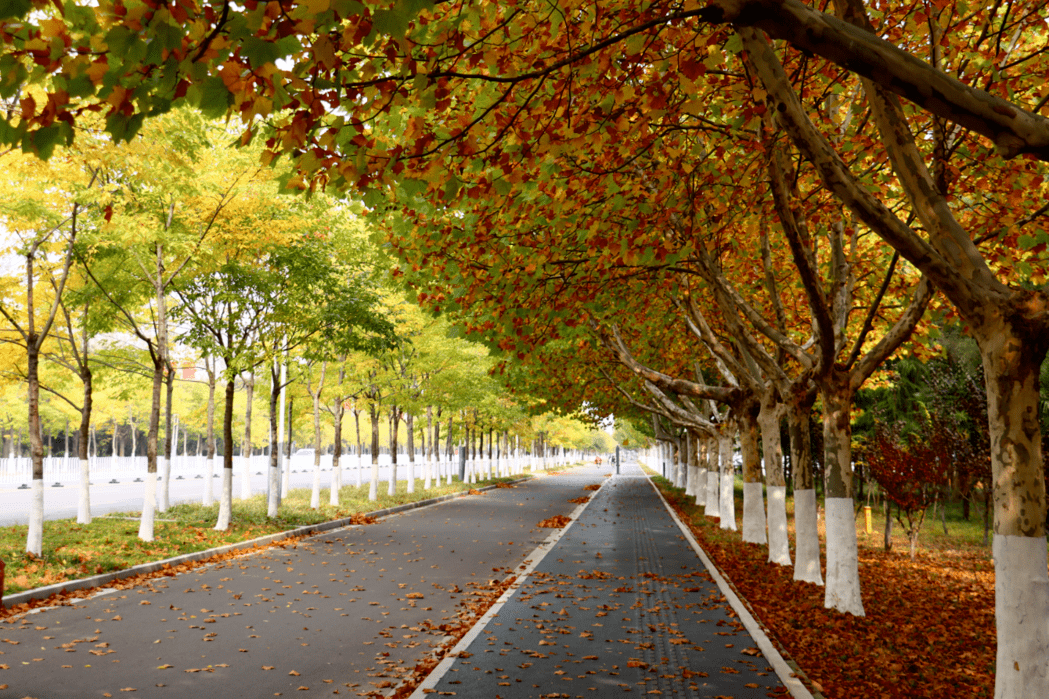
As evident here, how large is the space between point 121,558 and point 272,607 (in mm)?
4300

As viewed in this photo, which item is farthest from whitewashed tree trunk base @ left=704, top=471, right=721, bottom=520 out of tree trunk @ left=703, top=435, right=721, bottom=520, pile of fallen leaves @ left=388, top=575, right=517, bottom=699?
pile of fallen leaves @ left=388, top=575, right=517, bottom=699

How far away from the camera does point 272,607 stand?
30.6 ft

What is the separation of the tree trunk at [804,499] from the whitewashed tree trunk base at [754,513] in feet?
16.3

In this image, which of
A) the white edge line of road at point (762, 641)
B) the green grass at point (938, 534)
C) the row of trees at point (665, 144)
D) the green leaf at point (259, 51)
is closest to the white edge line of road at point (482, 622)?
the white edge line of road at point (762, 641)

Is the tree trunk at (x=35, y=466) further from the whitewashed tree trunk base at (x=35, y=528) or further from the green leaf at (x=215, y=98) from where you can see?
the green leaf at (x=215, y=98)

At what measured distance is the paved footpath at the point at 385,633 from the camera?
6.22 metres

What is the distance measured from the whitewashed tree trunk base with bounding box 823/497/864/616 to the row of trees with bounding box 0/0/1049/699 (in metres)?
0.03

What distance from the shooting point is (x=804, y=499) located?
10602mm

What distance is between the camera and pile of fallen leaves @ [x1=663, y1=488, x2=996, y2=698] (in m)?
6.47

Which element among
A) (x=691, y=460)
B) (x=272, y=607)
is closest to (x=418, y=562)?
(x=272, y=607)

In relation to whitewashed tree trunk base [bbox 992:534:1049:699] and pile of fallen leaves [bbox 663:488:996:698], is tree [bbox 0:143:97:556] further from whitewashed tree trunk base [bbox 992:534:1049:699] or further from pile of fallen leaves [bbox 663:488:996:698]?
whitewashed tree trunk base [bbox 992:534:1049:699]

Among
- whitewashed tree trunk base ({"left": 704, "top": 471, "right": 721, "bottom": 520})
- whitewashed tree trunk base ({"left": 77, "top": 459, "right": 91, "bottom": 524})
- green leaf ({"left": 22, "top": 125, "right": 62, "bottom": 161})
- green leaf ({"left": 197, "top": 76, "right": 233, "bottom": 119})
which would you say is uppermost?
green leaf ({"left": 197, "top": 76, "right": 233, "bottom": 119})

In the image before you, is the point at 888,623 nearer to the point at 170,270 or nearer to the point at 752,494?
the point at 752,494

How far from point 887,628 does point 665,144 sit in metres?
6.46
